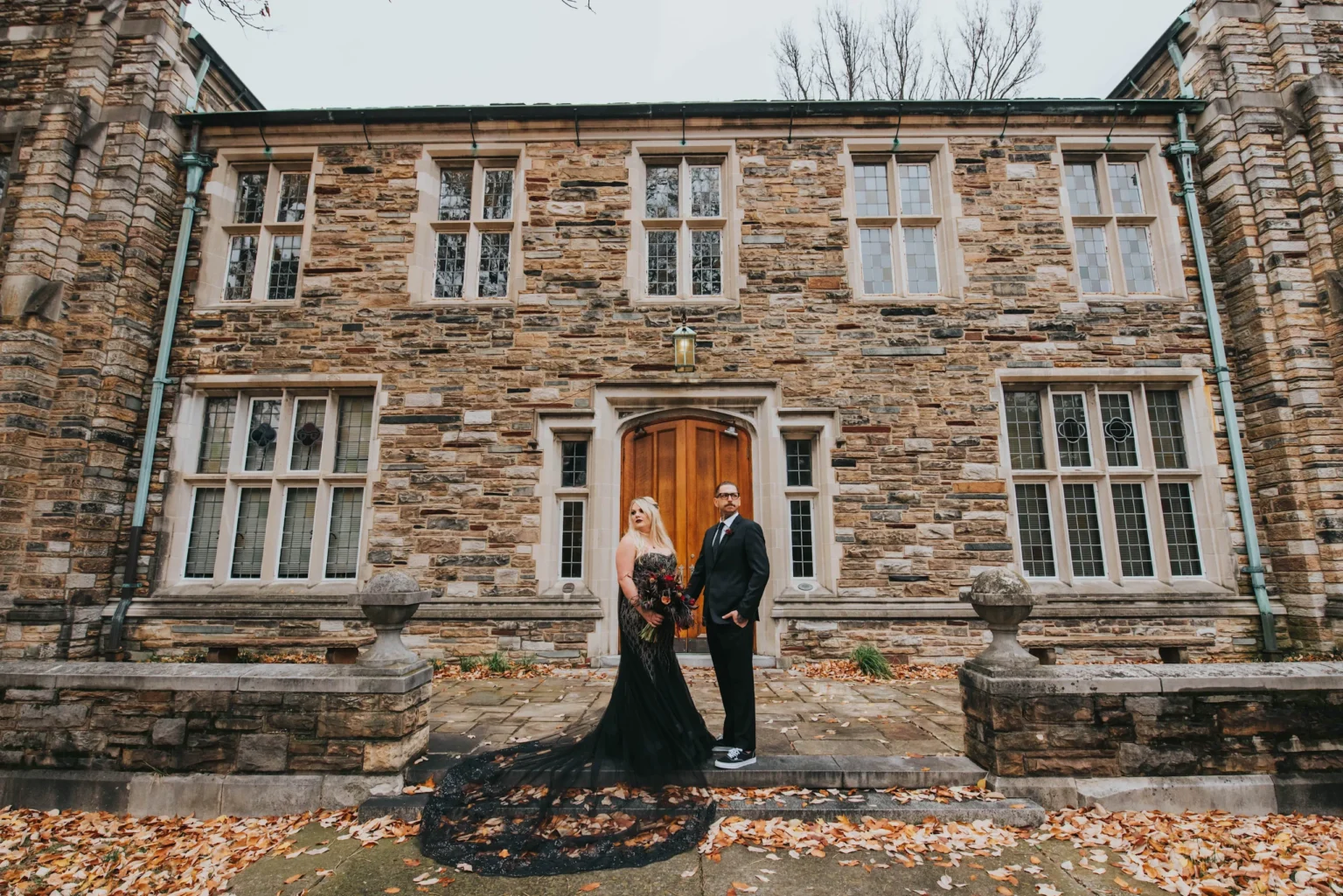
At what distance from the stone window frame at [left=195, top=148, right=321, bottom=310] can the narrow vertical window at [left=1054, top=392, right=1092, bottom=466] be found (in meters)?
9.72

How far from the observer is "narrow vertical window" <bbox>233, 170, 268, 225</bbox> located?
8.32 metres

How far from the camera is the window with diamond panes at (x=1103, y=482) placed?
7.32m

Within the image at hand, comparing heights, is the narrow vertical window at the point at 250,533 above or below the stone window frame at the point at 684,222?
below

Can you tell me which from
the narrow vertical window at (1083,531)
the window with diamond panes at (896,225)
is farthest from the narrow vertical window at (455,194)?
the narrow vertical window at (1083,531)

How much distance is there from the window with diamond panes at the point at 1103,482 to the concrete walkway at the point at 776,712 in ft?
8.07

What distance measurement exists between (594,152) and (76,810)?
801 centimetres

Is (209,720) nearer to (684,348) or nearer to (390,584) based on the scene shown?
(390,584)

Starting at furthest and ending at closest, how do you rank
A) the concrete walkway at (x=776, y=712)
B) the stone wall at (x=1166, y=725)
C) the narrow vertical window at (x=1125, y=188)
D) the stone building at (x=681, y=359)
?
1. the narrow vertical window at (x=1125, y=188)
2. the stone building at (x=681, y=359)
3. the concrete walkway at (x=776, y=712)
4. the stone wall at (x=1166, y=725)

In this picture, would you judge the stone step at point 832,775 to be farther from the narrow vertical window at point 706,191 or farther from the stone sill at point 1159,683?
the narrow vertical window at point 706,191

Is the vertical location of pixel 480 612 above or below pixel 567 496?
below

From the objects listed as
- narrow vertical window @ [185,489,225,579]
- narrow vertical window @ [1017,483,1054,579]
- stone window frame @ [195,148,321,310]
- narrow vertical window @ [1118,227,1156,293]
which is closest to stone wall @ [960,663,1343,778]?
narrow vertical window @ [1017,483,1054,579]

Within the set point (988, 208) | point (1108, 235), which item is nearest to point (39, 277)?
point (988, 208)

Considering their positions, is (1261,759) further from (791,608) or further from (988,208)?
(988,208)

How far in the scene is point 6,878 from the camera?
3047 mm
